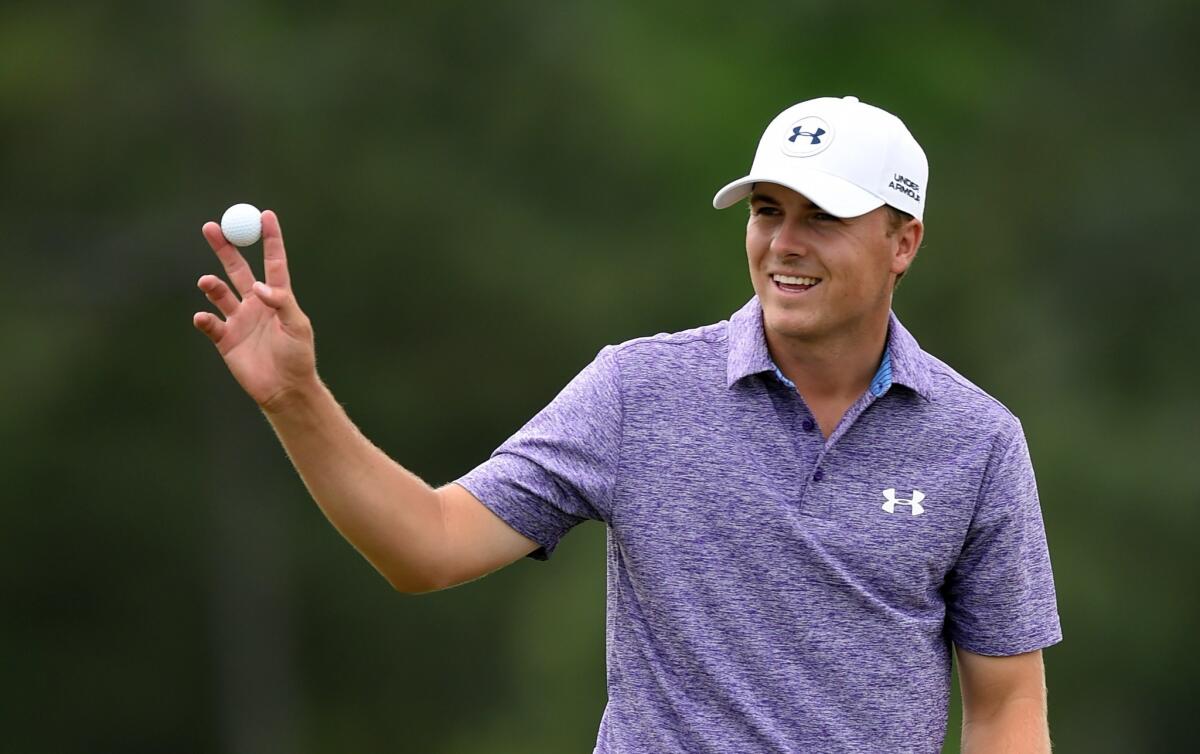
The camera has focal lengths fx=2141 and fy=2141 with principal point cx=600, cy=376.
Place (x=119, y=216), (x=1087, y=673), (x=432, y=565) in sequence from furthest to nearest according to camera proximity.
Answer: (x=119, y=216), (x=1087, y=673), (x=432, y=565)

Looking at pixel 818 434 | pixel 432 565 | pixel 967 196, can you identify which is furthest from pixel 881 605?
pixel 967 196

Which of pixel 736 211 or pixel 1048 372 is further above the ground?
pixel 736 211

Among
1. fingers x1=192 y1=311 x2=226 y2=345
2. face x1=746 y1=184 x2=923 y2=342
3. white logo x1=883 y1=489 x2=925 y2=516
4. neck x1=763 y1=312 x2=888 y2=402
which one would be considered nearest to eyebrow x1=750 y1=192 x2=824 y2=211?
face x1=746 y1=184 x2=923 y2=342

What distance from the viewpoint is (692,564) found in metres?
3.58

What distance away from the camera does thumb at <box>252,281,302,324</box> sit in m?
3.27

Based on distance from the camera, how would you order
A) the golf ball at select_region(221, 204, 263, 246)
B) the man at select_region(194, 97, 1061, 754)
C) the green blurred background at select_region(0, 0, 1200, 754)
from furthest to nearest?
the green blurred background at select_region(0, 0, 1200, 754), the man at select_region(194, 97, 1061, 754), the golf ball at select_region(221, 204, 263, 246)

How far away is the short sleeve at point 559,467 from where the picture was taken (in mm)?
3586

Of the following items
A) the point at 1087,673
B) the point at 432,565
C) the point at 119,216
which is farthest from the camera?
the point at 119,216

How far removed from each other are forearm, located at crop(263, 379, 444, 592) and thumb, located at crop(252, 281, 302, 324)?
0.36 ft

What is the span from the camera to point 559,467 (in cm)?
358

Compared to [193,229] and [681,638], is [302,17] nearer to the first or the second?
[193,229]

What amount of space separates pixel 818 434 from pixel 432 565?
71 cm

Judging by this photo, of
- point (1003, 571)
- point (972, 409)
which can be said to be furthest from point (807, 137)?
point (1003, 571)

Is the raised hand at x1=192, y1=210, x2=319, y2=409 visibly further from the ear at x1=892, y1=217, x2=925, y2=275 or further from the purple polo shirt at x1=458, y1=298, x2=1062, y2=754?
the ear at x1=892, y1=217, x2=925, y2=275
